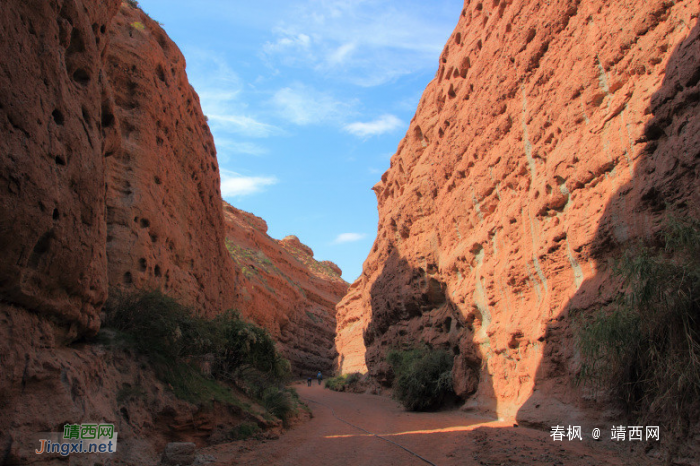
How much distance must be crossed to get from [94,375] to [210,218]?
36.2 feet

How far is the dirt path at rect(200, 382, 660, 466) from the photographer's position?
7164mm

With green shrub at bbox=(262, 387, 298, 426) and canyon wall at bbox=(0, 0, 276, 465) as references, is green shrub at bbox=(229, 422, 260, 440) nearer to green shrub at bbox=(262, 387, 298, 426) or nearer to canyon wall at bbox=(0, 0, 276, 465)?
canyon wall at bbox=(0, 0, 276, 465)

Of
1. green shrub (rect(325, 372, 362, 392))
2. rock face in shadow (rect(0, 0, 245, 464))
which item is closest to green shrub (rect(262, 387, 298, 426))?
rock face in shadow (rect(0, 0, 245, 464))

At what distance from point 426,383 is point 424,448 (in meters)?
7.97

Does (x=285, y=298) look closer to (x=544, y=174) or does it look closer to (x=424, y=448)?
(x=544, y=174)

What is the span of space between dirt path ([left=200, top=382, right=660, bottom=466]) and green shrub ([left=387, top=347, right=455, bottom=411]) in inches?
138

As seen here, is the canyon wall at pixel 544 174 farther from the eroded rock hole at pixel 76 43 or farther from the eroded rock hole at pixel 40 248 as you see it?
the eroded rock hole at pixel 76 43

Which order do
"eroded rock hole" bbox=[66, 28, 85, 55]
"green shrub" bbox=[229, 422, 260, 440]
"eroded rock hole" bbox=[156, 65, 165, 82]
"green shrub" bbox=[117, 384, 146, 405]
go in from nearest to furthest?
"eroded rock hole" bbox=[66, 28, 85, 55], "green shrub" bbox=[117, 384, 146, 405], "green shrub" bbox=[229, 422, 260, 440], "eroded rock hole" bbox=[156, 65, 165, 82]

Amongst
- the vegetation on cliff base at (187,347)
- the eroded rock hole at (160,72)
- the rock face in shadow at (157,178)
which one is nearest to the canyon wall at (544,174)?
the vegetation on cliff base at (187,347)

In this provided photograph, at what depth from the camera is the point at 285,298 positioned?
4028cm

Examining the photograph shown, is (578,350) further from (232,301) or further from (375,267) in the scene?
(375,267)

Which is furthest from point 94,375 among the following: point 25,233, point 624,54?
point 624,54

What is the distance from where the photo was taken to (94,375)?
657cm

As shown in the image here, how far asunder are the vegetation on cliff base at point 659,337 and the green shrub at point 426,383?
360 inches
